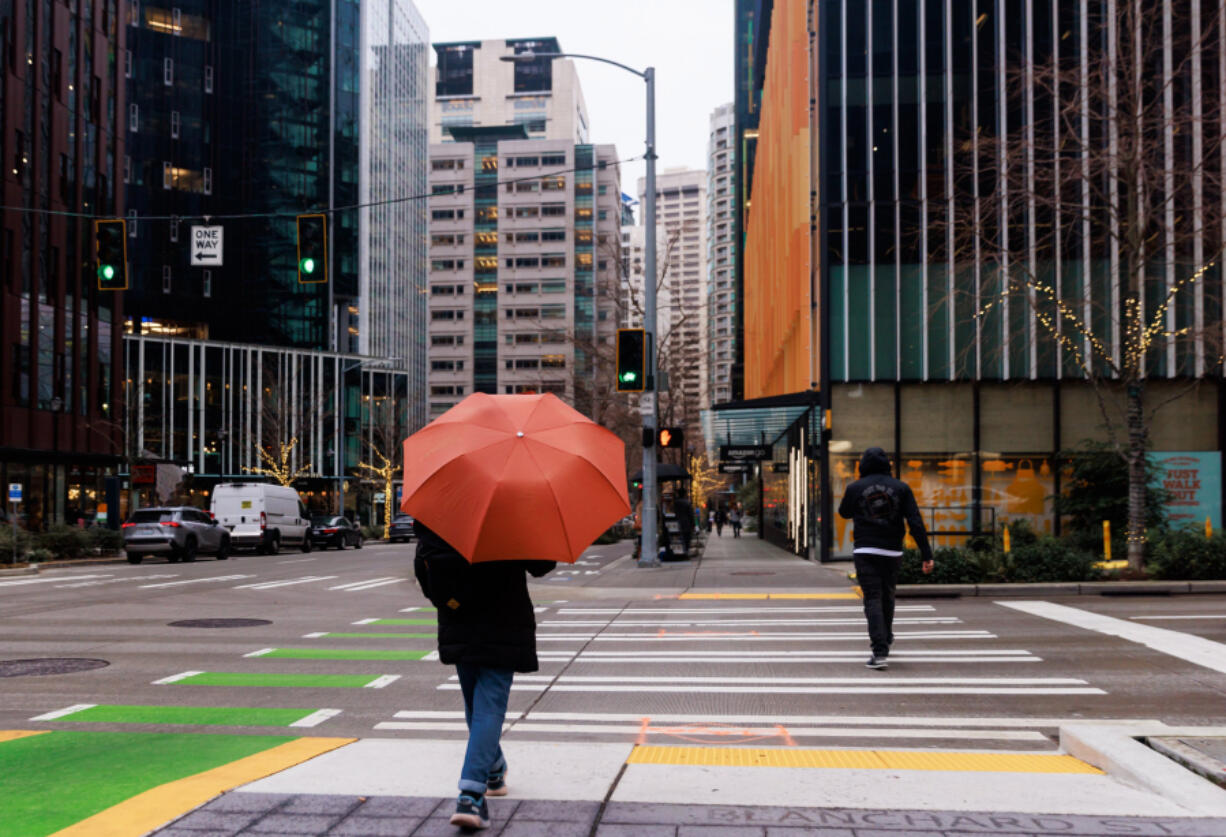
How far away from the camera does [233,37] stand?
91.3 m

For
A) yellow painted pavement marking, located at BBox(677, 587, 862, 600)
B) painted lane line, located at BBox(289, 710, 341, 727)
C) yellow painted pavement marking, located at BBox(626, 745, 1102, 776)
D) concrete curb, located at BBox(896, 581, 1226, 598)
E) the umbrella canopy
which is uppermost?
the umbrella canopy

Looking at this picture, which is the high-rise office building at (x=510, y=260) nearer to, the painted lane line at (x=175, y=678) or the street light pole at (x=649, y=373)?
the street light pole at (x=649, y=373)

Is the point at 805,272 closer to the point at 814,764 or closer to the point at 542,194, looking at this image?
the point at 814,764

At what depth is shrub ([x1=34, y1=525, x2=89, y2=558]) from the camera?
30.2 meters

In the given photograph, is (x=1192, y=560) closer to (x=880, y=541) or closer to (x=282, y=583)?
(x=880, y=541)

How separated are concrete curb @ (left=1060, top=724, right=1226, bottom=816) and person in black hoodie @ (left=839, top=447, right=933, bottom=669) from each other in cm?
313

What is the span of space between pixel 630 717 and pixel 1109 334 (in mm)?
20955

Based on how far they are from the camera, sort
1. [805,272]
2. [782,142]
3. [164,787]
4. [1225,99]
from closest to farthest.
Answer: [164,787] < [1225,99] < [805,272] < [782,142]

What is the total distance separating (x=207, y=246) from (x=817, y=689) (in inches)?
631

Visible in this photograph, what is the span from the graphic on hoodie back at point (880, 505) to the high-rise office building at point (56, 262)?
36.2 meters

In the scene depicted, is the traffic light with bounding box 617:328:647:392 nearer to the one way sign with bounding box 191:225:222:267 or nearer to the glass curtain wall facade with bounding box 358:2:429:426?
the one way sign with bounding box 191:225:222:267

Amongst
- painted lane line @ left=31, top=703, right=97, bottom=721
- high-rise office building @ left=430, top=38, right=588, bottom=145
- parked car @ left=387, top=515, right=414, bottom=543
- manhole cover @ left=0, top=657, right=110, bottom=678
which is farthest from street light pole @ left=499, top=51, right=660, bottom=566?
high-rise office building @ left=430, top=38, right=588, bottom=145

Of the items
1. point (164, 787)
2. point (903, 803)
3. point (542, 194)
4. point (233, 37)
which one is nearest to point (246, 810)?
point (164, 787)

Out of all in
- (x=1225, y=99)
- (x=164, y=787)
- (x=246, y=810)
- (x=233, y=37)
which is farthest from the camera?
(x=233, y=37)
